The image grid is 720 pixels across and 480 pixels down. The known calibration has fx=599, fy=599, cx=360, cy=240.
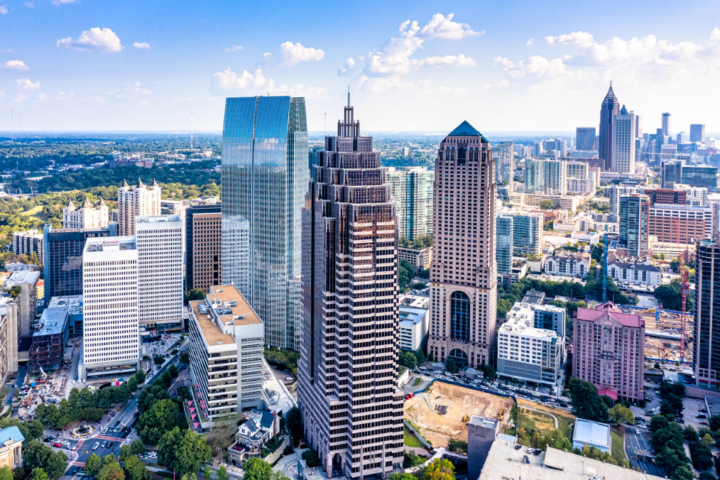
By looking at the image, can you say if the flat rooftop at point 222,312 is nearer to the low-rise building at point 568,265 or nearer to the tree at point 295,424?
the tree at point 295,424

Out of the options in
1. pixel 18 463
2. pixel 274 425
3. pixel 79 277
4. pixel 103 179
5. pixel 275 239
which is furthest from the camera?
pixel 103 179

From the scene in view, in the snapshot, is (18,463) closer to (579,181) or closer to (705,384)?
(705,384)

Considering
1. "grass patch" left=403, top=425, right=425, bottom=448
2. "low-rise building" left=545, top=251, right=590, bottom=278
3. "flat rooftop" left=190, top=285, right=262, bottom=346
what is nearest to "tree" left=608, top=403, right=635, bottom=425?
"grass patch" left=403, top=425, right=425, bottom=448

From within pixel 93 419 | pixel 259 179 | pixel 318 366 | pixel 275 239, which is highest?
pixel 259 179

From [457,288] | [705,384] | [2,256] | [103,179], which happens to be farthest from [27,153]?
[705,384]

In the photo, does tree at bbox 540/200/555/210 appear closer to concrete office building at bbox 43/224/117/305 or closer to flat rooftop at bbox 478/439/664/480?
concrete office building at bbox 43/224/117/305

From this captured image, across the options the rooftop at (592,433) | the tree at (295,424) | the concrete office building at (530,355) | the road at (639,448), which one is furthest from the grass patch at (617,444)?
the tree at (295,424)

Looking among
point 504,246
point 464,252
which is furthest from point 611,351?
point 504,246
